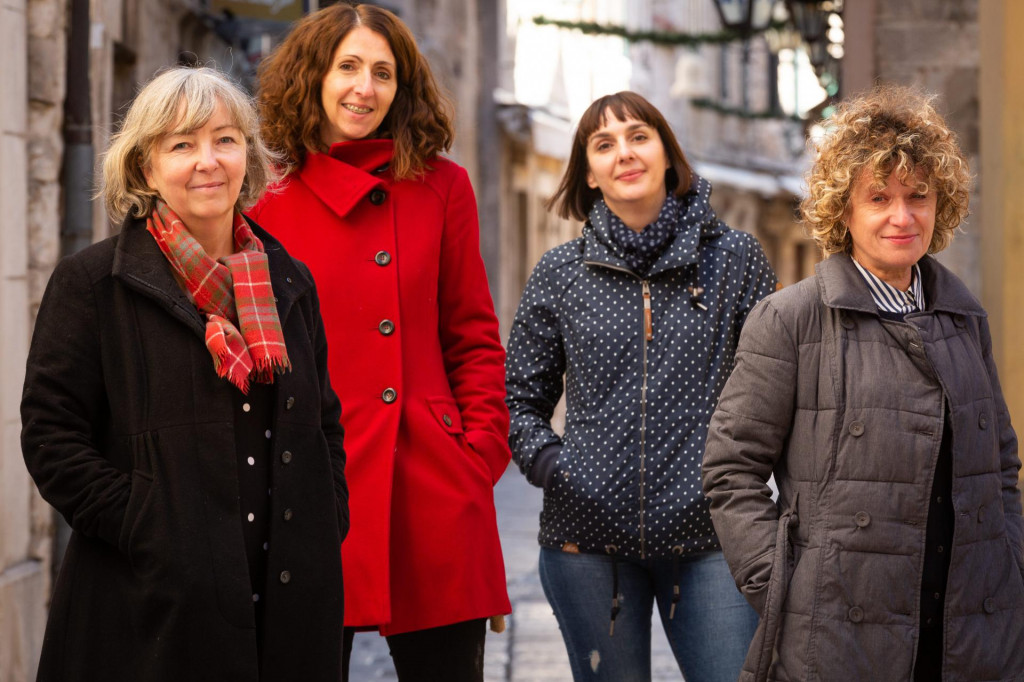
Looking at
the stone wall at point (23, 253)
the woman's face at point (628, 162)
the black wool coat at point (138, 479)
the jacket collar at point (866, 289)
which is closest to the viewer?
the black wool coat at point (138, 479)

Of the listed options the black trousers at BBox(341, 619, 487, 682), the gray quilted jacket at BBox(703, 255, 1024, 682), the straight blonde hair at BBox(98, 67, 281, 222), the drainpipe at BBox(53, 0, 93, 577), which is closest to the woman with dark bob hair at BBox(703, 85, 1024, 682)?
the gray quilted jacket at BBox(703, 255, 1024, 682)

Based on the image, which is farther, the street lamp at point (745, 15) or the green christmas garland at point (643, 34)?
the green christmas garland at point (643, 34)

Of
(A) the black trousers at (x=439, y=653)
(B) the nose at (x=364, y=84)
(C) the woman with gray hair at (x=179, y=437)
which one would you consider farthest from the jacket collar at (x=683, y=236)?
(C) the woman with gray hair at (x=179, y=437)

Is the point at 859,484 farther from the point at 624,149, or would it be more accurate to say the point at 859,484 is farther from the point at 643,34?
the point at 643,34

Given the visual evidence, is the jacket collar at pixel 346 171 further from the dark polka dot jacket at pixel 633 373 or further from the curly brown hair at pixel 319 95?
the dark polka dot jacket at pixel 633 373

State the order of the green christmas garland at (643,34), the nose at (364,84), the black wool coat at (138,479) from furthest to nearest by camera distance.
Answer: the green christmas garland at (643,34), the nose at (364,84), the black wool coat at (138,479)

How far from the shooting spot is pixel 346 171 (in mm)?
4297

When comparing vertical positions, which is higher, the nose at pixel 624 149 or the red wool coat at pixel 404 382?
the nose at pixel 624 149

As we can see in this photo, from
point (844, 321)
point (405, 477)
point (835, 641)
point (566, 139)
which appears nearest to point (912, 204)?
point (844, 321)

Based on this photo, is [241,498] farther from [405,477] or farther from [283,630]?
[405,477]

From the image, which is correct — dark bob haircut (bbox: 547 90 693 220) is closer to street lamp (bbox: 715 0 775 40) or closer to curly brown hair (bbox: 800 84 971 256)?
curly brown hair (bbox: 800 84 971 256)

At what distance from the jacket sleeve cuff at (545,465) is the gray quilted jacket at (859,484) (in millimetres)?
753

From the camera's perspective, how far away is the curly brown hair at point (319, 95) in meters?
4.34

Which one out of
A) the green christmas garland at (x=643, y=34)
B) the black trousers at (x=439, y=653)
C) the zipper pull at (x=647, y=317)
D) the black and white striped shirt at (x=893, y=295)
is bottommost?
the black trousers at (x=439, y=653)
